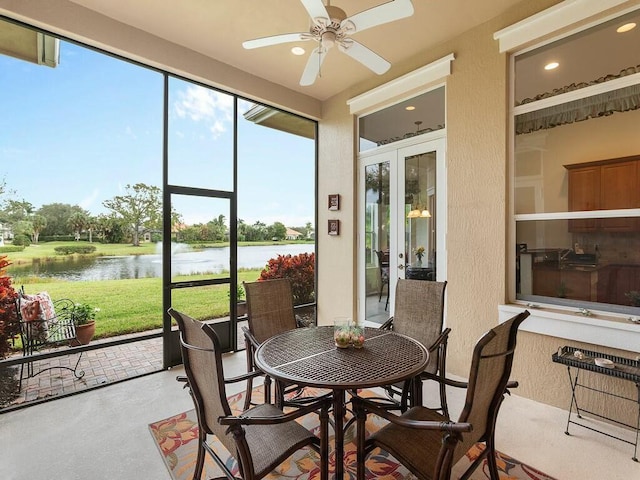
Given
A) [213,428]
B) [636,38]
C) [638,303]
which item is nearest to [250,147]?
[213,428]

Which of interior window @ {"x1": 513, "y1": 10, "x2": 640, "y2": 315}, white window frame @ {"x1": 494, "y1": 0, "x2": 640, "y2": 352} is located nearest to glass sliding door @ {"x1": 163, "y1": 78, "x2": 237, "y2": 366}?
white window frame @ {"x1": 494, "y1": 0, "x2": 640, "y2": 352}

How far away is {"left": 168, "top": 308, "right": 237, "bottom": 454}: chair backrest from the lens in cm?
137

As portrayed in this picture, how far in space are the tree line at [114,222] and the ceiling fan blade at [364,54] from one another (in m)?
2.49

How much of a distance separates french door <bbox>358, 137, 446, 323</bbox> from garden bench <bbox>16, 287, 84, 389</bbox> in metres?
3.34

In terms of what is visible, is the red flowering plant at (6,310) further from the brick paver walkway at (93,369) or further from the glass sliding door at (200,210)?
the glass sliding door at (200,210)

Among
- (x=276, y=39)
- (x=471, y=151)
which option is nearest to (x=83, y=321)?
(x=276, y=39)

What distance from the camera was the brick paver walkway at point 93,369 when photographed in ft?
9.80

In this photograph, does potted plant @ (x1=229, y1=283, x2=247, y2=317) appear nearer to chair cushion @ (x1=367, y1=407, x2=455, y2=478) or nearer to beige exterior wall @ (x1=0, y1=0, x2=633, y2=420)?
beige exterior wall @ (x1=0, y1=0, x2=633, y2=420)

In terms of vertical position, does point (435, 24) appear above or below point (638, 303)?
above

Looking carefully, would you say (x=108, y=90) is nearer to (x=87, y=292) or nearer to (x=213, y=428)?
(x=87, y=292)

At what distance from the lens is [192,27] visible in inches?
126

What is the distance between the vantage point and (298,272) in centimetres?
494

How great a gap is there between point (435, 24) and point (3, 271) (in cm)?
459

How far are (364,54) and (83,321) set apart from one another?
360cm
